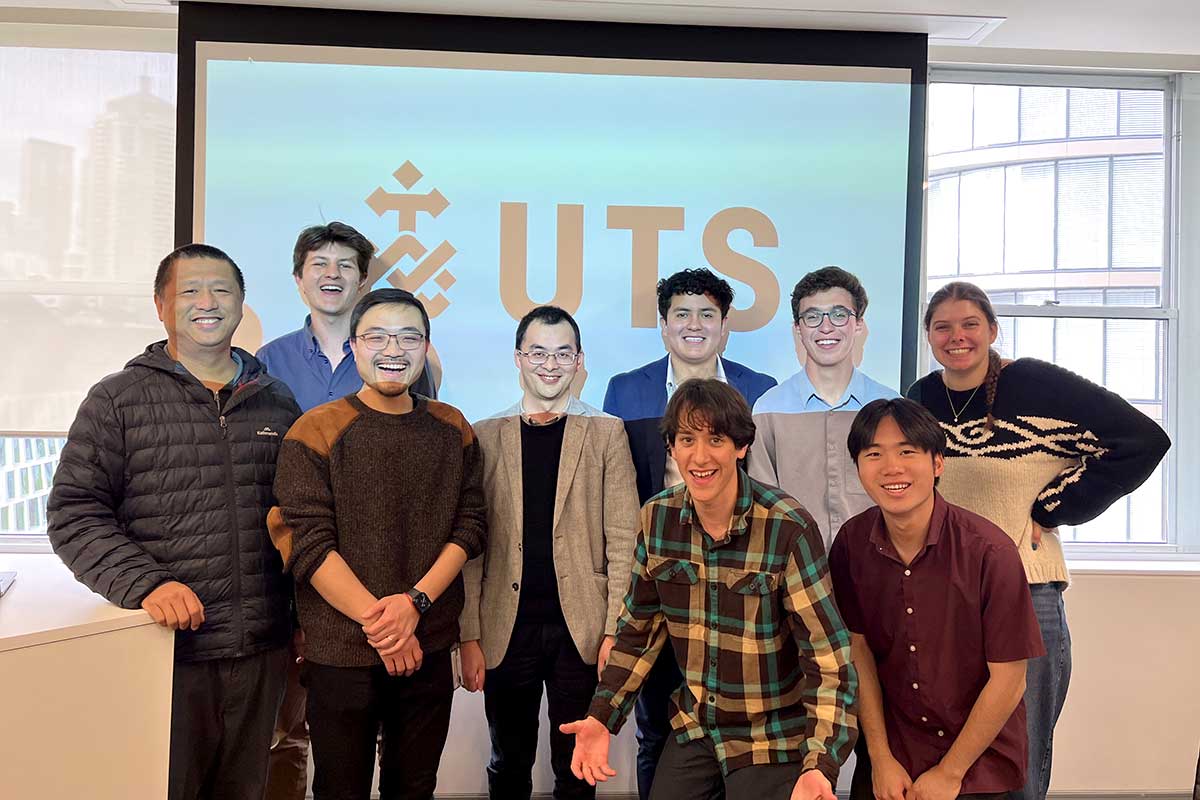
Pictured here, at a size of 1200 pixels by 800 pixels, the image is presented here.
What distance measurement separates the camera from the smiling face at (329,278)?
124 inches

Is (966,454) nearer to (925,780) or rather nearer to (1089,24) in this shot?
(925,780)

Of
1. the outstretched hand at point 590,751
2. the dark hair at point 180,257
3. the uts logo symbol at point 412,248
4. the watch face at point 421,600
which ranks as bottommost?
the outstretched hand at point 590,751

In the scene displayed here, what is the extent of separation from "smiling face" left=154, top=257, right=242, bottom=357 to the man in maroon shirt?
163 cm

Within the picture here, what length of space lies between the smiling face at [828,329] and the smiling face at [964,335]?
0.46m

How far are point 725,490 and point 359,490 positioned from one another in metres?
0.92

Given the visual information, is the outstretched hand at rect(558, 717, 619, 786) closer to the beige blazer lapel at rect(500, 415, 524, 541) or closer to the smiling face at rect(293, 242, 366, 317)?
the beige blazer lapel at rect(500, 415, 524, 541)

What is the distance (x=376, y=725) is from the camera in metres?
2.32

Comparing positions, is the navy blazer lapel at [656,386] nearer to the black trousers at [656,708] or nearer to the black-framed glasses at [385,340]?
the black trousers at [656,708]

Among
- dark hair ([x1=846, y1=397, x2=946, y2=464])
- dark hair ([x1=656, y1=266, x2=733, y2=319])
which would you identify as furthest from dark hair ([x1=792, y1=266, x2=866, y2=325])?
dark hair ([x1=846, y1=397, x2=946, y2=464])

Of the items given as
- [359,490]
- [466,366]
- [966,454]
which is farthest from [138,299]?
[966,454]

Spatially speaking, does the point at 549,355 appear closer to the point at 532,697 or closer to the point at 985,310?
the point at 532,697

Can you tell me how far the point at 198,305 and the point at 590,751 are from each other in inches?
58.5

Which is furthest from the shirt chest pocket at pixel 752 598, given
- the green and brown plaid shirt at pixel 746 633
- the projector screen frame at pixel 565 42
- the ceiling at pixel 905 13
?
the ceiling at pixel 905 13

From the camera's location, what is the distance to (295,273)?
10.5 ft
